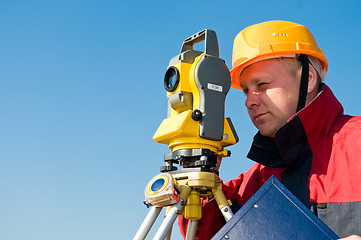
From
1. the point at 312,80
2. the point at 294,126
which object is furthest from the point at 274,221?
the point at 312,80

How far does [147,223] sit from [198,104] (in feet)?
2.88

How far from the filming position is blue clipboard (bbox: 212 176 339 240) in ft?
6.29

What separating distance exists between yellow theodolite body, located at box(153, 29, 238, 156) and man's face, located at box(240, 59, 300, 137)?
1.10 feet

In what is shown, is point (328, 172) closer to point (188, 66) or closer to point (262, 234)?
point (262, 234)

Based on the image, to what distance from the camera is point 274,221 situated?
1.97 metres

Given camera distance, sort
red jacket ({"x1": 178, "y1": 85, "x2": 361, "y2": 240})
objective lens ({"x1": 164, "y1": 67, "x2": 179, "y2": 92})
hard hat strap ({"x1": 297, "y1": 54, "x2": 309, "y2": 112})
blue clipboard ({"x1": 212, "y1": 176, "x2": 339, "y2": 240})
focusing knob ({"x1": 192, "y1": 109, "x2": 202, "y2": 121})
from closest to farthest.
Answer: blue clipboard ({"x1": 212, "y1": 176, "x2": 339, "y2": 240}) < red jacket ({"x1": 178, "y1": 85, "x2": 361, "y2": 240}) < focusing knob ({"x1": 192, "y1": 109, "x2": 202, "y2": 121}) < objective lens ({"x1": 164, "y1": 67, "x2": 179, "y2": 92}) < hard hat strap ({"x1": 297, "y1": 54, "x2": 309, "y2": 112})

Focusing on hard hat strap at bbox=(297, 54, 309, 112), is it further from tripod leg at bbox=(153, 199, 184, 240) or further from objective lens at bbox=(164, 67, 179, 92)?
tripod leg at bbox=(153, 199, 184, 240)

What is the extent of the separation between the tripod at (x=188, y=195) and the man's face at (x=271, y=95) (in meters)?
0.67

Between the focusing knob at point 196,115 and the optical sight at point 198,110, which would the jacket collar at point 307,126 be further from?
the focusing knob at point 196,115

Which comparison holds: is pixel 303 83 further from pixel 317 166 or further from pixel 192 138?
pixel 192 138

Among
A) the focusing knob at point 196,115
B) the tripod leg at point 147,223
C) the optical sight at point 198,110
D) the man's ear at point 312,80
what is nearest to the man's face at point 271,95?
the man's ear at point 312,80

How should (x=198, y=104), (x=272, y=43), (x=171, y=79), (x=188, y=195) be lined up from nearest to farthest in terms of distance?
(x=188, y=195), (x=198, y=104), (x=171, y=79), (x=272, y=43)

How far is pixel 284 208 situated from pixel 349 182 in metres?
0.60

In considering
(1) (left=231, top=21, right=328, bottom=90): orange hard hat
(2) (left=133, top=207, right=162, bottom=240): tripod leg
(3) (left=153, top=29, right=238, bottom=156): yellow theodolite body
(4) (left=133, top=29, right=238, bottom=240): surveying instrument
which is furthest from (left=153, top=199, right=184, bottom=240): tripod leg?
(1) (left=231, top=21, right=328, bottom=90): orange hard hat
